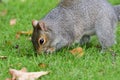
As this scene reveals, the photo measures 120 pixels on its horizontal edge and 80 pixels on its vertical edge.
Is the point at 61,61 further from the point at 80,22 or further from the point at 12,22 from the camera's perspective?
the point at 12,22

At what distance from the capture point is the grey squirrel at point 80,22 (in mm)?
6036

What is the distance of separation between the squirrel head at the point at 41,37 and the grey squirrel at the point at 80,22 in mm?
68

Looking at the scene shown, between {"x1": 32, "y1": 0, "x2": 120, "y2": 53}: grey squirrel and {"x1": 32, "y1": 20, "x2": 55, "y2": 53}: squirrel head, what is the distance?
7 cm

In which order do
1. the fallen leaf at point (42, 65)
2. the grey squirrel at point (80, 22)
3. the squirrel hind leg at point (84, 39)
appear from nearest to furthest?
the fallen leaf at point (42, 65) → the grey squirrel at point (80, 22) → the squirrel hind leg at point (84, 39)

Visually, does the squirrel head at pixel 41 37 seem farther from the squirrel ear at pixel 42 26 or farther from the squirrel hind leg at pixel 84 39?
the squirrel hind leg at pixel 84 39

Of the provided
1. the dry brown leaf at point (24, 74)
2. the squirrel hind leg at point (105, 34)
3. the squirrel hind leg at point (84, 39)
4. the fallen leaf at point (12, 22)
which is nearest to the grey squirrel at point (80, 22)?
the squirrel hind leg at point (105, 34)

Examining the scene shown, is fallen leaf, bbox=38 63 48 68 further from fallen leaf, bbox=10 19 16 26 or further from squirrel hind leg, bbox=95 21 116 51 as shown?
fallen leaf, bbox=10 19 16 26

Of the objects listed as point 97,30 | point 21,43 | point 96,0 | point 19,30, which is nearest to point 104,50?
point 97,30

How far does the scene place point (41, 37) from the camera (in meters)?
5.76

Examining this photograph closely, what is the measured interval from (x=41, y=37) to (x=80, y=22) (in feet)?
2.38

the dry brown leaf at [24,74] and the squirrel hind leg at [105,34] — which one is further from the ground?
the squirrel hind leg at [105,34]

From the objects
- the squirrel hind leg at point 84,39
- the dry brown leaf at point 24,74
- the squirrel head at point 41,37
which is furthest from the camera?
the squirrel hind leg at point 84,39

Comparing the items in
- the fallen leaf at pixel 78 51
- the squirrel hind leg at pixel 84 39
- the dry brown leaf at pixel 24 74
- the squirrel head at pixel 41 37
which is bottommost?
the dry brown leaf at pixel 24 74

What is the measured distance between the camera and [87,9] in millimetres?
6238
